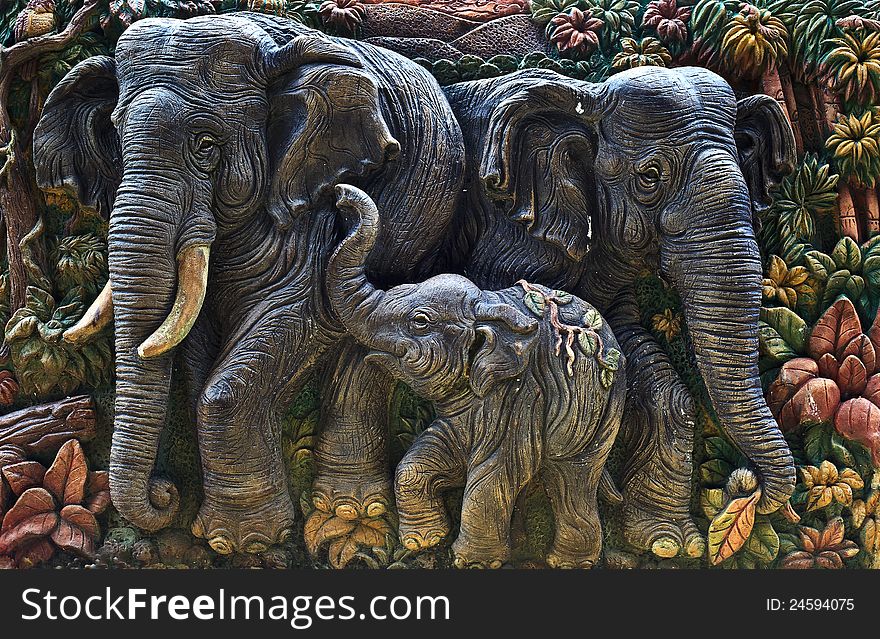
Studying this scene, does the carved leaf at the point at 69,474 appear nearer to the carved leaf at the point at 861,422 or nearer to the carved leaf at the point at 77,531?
the carved leaf at the point at 77,531

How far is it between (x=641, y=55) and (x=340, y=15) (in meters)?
0.65

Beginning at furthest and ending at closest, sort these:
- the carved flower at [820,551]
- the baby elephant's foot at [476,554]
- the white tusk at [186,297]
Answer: the carved flower at [820,551], the baby elephant's foot at [476,554], the white tusk at [186,297]

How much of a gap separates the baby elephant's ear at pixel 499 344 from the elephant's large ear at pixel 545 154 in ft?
0.66

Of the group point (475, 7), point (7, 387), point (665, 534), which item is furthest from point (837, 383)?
point (7, 387)

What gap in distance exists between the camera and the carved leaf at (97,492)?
6.33 ft

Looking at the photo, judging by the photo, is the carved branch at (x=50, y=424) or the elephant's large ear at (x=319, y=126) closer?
the elephant's large ear at (x=319, y=126)

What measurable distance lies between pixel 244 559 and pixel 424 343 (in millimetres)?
614

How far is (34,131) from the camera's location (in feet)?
6.25

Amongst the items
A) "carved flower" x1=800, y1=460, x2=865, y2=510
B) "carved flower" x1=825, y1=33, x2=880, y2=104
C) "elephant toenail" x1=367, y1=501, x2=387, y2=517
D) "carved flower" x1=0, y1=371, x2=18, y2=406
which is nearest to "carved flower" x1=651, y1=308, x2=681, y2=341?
"carved flower" x1=800, y1=460, x2=865, y2=510

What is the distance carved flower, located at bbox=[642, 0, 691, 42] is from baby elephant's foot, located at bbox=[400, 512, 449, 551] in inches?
44.3

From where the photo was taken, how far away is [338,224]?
186 centimetres

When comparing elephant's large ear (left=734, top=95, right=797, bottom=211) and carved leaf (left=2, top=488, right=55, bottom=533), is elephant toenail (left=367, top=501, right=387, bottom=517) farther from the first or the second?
elephant's large ear (left=734, top=95, right=797, bottom=211)

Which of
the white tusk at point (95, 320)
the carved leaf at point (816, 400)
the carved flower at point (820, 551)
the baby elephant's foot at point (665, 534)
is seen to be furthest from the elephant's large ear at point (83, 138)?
the carved flower at point (820, 551)

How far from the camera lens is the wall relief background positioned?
1788 mm
